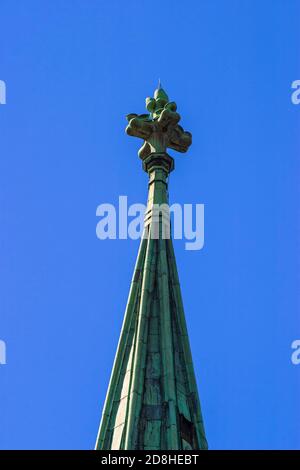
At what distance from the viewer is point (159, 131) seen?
4138cm

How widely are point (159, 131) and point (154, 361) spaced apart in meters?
7.40

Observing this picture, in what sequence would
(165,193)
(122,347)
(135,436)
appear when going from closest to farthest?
(135,436), (122,347), (165,193)

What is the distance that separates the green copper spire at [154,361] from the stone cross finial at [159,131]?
156 millimetres

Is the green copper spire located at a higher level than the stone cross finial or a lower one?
lower

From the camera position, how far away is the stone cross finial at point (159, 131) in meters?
41.3

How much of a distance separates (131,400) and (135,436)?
100 cm

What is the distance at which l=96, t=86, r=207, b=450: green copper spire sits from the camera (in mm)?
34531

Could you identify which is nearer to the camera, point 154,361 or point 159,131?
point 154,361

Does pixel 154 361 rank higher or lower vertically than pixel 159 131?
lower

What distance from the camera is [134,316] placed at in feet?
123

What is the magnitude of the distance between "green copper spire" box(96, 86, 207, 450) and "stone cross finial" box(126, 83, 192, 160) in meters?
0.16

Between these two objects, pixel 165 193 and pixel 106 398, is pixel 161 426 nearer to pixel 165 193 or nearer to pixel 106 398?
pixel 106 398

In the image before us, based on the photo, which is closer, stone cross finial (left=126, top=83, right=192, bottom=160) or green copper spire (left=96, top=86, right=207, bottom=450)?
green copper spire (left=96, top=86, right=207, bottom=450)
